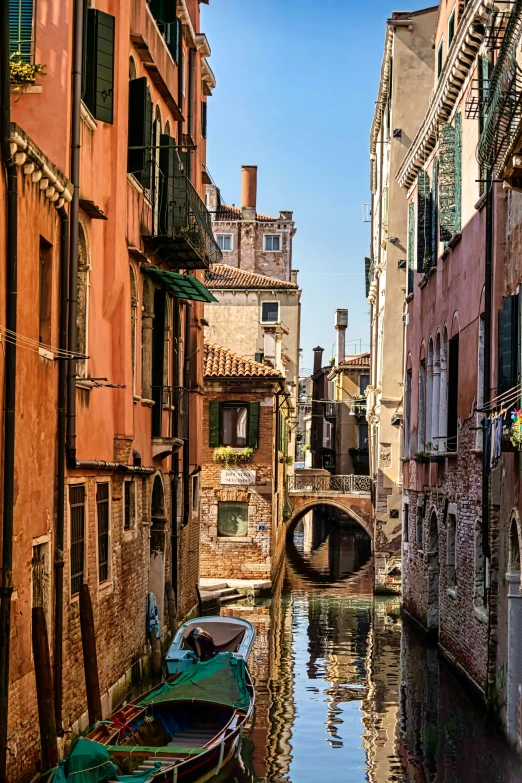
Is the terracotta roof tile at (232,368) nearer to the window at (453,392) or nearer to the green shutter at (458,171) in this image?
the window at (453,392)

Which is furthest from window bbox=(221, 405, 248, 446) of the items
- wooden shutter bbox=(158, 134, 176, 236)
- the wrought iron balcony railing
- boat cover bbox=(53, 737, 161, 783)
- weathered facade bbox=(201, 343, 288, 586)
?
boat cover bbox=(53, 737, 161, 783)

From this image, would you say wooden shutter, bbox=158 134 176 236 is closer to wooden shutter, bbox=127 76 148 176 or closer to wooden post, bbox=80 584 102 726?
wooden shutter, bbox=127 76 148 176

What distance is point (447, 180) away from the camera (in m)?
19.2

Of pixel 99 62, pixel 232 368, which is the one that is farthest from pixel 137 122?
pixel 232 368

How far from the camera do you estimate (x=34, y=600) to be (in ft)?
34.7

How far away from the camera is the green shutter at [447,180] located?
62.8ft

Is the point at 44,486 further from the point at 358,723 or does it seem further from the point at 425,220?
the point at 425,220

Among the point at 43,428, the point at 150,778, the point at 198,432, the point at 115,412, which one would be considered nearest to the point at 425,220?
the point at 198,432

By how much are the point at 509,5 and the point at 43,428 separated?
814 centimetres

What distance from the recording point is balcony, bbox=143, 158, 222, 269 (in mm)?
17328

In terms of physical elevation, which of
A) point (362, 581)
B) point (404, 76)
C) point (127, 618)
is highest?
point (404, 76)

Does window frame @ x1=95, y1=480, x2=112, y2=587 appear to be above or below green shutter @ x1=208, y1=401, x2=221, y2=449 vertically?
below

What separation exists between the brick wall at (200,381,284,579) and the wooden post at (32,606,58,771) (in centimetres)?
1965

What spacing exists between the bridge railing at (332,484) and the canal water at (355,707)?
913cm
